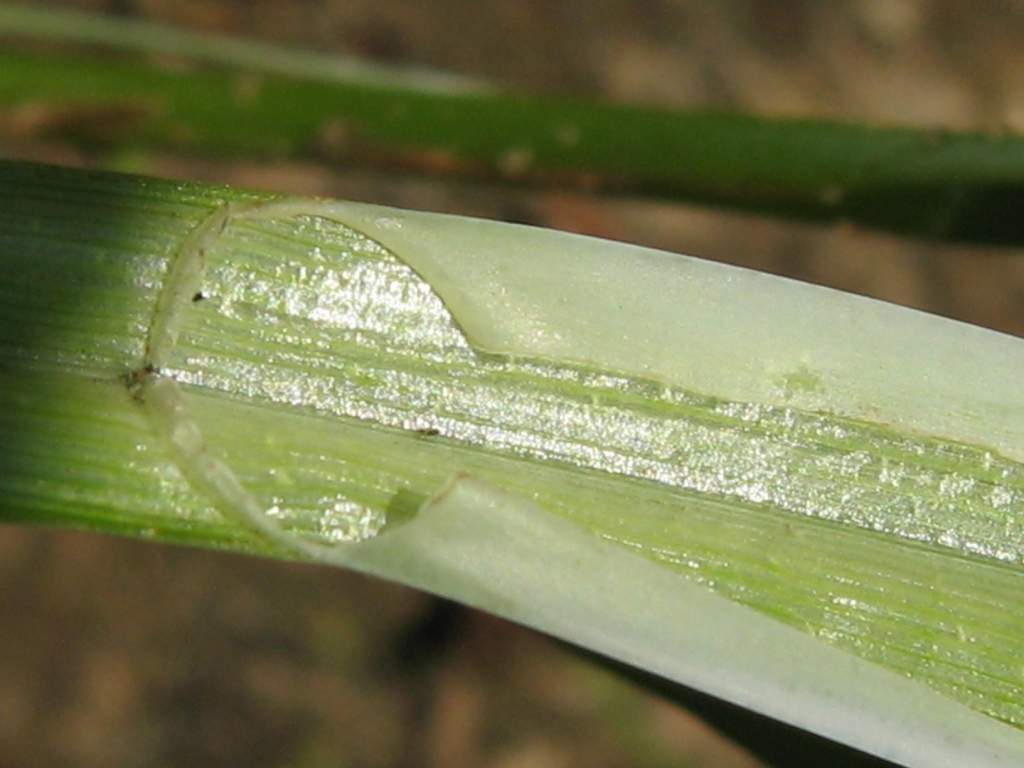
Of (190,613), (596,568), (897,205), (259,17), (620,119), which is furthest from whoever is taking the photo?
(259,17)

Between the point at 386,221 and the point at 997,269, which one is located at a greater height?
the point at 997,269

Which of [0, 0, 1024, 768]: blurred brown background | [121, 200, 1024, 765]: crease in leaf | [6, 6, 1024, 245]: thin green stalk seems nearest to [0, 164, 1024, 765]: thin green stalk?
[121, 200, 1024, 765]: crease in leaf

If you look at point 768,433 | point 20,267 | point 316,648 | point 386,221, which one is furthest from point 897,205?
point 316,648

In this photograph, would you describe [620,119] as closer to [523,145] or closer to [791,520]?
[523,145]

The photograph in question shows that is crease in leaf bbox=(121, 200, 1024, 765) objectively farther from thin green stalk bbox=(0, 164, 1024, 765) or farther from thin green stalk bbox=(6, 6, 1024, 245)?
thin green stalk bbox=(6, 6, 1024, 245)

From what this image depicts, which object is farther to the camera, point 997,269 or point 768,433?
point 997,269
